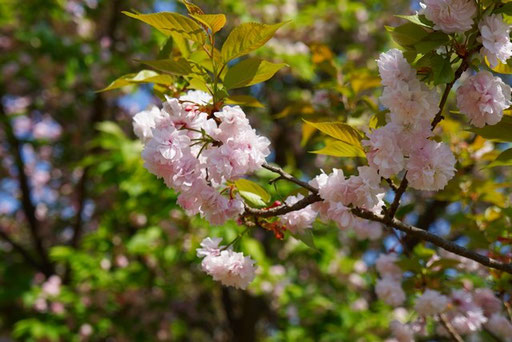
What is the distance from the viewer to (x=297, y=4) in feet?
20.2

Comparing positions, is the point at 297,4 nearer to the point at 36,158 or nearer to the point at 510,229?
the point at 36,158

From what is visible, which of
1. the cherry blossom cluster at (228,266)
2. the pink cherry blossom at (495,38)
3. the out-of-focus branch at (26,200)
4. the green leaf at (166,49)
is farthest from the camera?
the out-of-focus branch at (26,200)

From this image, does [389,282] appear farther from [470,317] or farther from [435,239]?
[435,239]

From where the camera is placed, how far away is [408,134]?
3.36ft

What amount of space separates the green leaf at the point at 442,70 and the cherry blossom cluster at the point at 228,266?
575mm

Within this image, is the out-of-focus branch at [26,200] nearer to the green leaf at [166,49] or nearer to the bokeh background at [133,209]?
the bokeh background at [133,209]

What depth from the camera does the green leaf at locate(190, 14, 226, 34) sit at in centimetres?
106

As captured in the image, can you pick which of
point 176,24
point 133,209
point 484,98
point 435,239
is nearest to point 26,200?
point 133,209

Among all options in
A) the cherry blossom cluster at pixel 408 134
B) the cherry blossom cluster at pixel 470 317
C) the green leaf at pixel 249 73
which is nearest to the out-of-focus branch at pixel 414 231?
the cherry blossom cluster at pixel 408 134

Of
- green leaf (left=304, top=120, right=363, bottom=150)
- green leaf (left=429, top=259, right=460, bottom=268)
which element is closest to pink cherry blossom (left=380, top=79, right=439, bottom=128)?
green leaf (left=304, top=120, right=363, bottom=150)

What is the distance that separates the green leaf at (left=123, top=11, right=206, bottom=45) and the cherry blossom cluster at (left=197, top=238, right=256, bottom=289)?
48 cm

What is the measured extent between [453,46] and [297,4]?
17.8 ft

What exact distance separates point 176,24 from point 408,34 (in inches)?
18.1

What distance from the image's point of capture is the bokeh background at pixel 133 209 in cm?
333
